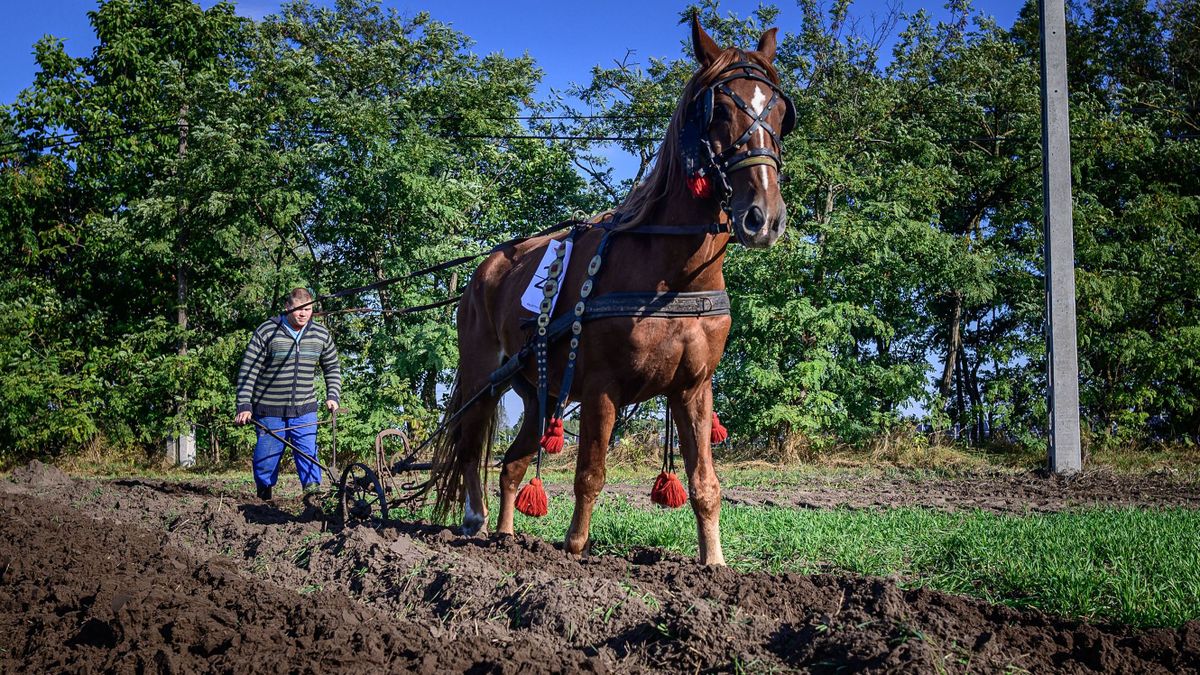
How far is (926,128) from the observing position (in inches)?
632

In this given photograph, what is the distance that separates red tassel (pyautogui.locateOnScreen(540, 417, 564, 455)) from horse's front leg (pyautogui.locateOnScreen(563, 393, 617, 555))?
0.17m

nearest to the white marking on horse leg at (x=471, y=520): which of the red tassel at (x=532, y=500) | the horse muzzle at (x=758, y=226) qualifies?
the red tassel at (x=532, y=500)

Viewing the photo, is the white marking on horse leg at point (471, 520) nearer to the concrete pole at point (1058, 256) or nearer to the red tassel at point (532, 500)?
the red tassel at point (532, 500)

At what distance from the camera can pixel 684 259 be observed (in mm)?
4793

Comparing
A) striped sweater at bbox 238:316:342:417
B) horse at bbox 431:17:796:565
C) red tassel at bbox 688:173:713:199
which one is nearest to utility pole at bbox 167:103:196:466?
striped sweater at bbox 238:316:342:417

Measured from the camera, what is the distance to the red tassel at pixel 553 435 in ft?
17.2

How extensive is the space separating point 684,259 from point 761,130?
0.75 metres

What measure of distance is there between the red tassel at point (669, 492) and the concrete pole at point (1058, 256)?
8579 millimetres

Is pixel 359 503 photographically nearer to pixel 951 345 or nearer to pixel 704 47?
pixel 704 47

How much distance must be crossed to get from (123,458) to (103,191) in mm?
5086

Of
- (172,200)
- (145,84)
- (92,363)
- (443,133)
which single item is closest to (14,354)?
(92,363)

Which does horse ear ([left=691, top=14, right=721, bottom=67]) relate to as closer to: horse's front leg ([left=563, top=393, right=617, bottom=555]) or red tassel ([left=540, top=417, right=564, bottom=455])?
horse's front leg ([left=563, top=393, right=617, bottom=555])

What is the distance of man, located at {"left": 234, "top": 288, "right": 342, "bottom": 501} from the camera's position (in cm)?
849

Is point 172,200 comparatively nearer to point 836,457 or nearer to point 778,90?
point 836,457
